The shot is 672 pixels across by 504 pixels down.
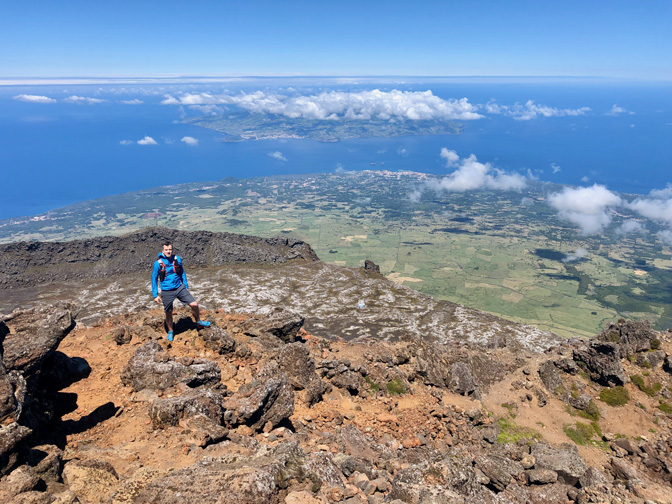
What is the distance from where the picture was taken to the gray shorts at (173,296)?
20.7 meters

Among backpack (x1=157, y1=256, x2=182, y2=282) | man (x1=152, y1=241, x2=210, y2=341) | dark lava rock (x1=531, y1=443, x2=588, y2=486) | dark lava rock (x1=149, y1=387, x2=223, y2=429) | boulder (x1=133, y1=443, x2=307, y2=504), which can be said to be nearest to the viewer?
boulder (x1=133, y1=443, x2=307, y2=504)

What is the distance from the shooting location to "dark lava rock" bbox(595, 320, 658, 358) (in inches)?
1174

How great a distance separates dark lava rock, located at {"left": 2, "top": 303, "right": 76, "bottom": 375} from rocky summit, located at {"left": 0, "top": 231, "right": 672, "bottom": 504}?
64mm

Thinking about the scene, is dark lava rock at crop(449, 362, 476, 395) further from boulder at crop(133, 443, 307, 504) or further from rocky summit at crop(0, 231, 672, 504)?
boulder at crop(133, 443, 307, 504)

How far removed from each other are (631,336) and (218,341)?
3488 cm

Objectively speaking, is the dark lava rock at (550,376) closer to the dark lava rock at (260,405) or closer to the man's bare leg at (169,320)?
the dark lava rock at (260,405)

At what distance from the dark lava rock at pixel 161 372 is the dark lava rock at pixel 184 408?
2324mm

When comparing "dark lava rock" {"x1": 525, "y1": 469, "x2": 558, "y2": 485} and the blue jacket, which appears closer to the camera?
"dark lava rock" {"x1": 525, "y1": 469, "x2": 558, "y2": 485}

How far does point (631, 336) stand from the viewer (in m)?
31.8

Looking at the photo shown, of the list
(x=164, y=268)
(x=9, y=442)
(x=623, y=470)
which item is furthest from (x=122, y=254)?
(x=623, y=470)

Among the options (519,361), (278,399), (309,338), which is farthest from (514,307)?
(278,399)

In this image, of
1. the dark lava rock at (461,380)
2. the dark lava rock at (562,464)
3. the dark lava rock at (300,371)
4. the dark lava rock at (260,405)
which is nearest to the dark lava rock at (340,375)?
the dark lava rock at (300,371)

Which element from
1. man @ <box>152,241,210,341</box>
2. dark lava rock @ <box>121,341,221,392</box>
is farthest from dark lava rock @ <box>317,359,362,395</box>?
man @ <box>152,241,210,341</box>

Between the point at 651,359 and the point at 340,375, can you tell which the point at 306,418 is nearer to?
the point at 340,375
